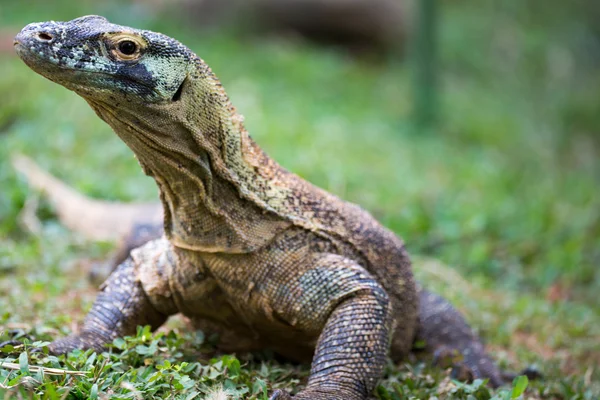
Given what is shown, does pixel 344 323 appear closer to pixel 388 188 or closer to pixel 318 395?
pixel 318 395

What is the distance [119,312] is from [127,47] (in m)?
1.47

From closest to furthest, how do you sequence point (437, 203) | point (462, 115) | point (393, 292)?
point (393, 292)
point (437, 203)
point (462, 115)

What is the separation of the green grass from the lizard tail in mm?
134

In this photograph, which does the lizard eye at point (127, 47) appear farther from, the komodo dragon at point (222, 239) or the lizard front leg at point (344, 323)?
the lizard front leg at point (344, 323)

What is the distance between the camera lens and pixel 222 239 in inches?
146

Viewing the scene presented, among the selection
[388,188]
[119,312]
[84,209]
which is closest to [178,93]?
[119,312]

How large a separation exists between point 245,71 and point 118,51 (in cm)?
960

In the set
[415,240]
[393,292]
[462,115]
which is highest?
[462,115]

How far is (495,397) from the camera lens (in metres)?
3.67

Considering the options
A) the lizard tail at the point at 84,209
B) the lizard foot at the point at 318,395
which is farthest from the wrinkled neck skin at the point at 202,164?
the lizard tail at the point at 84,209

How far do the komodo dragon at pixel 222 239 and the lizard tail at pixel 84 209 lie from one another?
1975mm

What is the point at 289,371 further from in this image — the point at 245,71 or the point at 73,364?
the point at 245,71

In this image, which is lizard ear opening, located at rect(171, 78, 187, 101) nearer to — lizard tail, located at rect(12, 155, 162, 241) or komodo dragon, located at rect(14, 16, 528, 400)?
komodo dragon, located at rect(14, 16, 528, 400)

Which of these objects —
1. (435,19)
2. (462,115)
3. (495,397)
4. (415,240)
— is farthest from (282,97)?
(495,397)
